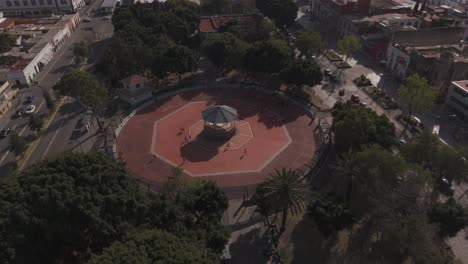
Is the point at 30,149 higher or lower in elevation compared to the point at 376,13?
lower

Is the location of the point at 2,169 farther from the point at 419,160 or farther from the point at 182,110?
the point at 419,160

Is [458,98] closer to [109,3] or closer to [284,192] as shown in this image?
[284,192]

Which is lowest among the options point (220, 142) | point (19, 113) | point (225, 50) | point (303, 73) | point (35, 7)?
point (19, 113)

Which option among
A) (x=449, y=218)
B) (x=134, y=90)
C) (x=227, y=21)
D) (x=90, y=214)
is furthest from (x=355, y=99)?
(x=90, y=214)

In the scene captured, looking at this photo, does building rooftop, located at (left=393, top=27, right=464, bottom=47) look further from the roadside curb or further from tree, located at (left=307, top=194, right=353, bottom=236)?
the roadside curb

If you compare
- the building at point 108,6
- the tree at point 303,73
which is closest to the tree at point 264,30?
the tree at point 303,73

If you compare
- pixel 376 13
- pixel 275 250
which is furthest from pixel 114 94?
pixel 376 13

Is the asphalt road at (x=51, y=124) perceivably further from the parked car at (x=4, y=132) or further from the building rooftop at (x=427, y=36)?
the building rooftop at (x=427, y=36)
